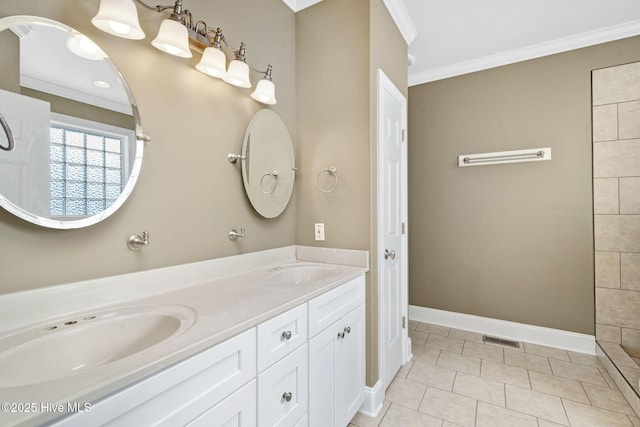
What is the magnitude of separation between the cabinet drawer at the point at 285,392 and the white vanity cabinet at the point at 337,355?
0.18 ft

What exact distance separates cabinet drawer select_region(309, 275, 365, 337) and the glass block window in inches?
35.3

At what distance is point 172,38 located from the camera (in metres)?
1.14

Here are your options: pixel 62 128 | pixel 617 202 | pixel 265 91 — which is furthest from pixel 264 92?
pixel 617 202

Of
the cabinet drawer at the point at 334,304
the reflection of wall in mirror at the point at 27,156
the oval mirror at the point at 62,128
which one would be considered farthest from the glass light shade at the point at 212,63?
the cabinet drawer at the point at 334,304

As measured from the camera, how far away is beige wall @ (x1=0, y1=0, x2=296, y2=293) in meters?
0.91

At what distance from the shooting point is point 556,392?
191 cm

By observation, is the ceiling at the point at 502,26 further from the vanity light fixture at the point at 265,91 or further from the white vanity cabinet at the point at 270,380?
the white vanity cabinet at the point at 270,380

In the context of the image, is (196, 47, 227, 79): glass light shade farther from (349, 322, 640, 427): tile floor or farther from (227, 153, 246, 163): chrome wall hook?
(349, 322, 640, 427): tile floor

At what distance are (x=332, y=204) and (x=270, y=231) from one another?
44 centimetres

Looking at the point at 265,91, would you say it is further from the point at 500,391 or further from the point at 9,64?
the point at 500,391

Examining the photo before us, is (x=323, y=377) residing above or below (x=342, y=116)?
below

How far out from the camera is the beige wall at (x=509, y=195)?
8.03 ft

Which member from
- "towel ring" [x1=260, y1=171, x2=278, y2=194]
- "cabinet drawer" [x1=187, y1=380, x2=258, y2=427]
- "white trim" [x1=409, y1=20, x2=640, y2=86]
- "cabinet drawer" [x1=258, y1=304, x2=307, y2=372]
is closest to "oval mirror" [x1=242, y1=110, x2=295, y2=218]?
"towel ring" [x1=260, y1=171, x2=278, y2=194]

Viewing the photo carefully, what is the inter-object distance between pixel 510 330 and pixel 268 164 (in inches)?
106
